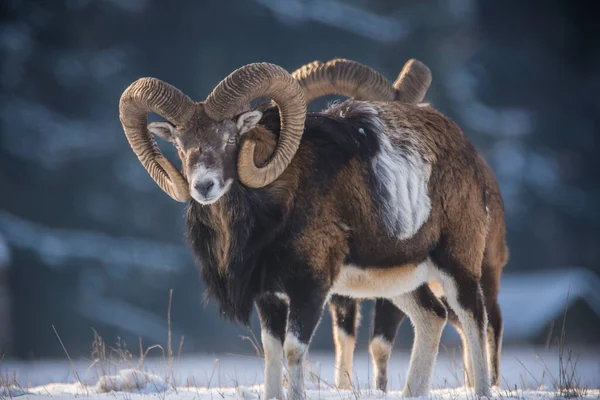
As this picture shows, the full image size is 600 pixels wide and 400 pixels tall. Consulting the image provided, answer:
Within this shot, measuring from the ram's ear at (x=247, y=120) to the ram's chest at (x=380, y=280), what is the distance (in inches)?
58.4

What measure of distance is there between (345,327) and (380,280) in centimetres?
281

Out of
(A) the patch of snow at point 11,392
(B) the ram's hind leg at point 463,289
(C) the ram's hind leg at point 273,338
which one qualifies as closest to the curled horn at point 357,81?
(B) the ram's hind leg at point 463,289

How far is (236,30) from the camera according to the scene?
5044cm

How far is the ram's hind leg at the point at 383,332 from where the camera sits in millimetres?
10484

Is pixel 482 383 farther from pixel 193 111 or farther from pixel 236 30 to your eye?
pixel 236 30

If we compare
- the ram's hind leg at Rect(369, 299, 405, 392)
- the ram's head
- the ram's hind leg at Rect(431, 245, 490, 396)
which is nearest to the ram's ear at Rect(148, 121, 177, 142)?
the ram's head

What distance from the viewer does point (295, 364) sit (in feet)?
24.7

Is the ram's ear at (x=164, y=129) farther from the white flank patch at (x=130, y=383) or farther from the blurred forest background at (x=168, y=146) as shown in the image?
the blurred forest background at (x=168, y=146)

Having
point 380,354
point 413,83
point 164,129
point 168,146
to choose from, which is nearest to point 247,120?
point 164,129

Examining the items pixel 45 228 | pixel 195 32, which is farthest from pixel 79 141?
pixel 195 32

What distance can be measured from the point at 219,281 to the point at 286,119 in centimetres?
156

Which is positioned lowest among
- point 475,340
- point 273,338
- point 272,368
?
point 272,368

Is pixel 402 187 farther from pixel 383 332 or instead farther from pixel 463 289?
pixel 383 332

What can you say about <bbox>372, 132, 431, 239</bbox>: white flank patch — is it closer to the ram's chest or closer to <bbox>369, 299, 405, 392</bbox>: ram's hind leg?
the ram's chest
